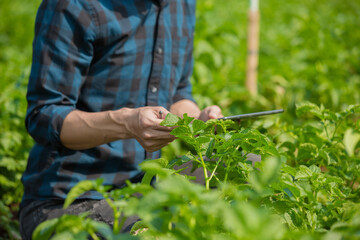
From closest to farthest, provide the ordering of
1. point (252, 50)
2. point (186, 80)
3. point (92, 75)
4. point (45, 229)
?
point (45, 229)
point (92, 75)
point (186, 80)
point (252, 50)

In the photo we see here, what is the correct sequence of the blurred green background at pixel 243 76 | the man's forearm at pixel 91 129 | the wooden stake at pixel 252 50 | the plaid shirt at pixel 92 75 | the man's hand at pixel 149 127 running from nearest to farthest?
the man's hand at pixel 149 127 < the man's forearm at pixel 91 129 < the plaid shirt at pixel 92 75 < the blurred green background at pixel 243 76 < the wooden stake at pixel 252 50

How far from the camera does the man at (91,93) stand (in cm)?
132

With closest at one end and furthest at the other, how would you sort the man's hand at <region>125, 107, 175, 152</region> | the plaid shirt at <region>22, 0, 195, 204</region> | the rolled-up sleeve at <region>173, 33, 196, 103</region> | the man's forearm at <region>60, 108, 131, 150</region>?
the man's hand at <region>125, 107, 175, 152</region>, the man's forearm at <region>60, 108, 131, 150</region>, the plaid shirt at <region>22, 0, 195, 204</region>, the rolled-up sleeve at <region>173, 33, 196, 103</region>

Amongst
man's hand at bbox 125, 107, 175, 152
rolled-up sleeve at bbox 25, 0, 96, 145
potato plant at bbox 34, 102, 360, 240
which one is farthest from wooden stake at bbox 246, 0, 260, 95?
man's hand at bbox 125, 107, 175, 152

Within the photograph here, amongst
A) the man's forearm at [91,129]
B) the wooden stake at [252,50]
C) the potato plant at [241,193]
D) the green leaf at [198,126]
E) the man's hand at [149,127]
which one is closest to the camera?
the potato plant at [241,193]

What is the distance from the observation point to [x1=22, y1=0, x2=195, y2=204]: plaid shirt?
1350mm

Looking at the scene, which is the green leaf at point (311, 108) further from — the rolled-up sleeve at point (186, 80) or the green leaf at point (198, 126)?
the rolled-up sleeve at point (186, 80)

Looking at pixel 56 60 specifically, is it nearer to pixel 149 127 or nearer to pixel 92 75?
pixel 92 75

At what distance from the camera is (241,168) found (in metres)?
0.93

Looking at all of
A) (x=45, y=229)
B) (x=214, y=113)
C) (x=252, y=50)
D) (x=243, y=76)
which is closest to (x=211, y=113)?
(x=214, y=113)

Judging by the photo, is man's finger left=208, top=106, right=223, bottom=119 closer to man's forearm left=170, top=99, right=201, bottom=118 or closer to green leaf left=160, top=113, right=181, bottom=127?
man's forearm left=170, top=99, right=201, bottom=118

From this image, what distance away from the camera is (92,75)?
4.82 feet

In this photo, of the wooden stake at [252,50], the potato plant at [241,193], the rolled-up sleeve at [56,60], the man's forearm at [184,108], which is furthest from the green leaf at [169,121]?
the wooden stake at [252,50]

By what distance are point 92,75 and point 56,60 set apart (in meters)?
0.15
